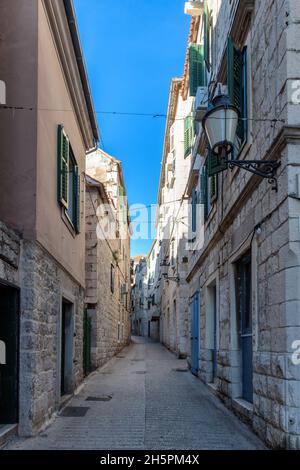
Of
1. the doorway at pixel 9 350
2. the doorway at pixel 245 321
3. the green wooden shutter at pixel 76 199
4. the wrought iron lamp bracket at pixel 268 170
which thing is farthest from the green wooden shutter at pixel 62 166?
the wrought iron lamp bracket at pixel 268 170

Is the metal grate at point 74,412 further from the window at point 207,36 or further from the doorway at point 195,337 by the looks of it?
the window at point 207,36

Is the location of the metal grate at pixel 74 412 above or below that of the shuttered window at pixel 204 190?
below

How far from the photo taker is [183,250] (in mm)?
19953

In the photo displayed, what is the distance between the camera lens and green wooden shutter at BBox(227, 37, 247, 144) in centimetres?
700

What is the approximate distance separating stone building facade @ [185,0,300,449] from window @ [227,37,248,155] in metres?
0.02

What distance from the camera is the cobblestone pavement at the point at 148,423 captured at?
19.2 feet

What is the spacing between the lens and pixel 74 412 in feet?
25.9

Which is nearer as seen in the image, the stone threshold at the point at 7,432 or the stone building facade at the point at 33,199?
the stone threshold at the point at 7,432

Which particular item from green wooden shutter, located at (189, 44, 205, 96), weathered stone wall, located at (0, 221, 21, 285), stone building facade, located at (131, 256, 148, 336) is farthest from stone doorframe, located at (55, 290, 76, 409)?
stone building facade, located at (131, 256, 148, 336)

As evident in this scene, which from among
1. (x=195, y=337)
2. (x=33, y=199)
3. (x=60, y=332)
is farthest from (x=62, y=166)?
(x=195, y=337)

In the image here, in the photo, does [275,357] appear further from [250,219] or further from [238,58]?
[238,58]

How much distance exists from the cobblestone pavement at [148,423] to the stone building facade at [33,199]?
0.41 meters

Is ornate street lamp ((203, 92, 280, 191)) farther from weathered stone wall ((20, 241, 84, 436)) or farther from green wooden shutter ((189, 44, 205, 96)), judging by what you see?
green wooden shutter ((189, 44, 205, 96))

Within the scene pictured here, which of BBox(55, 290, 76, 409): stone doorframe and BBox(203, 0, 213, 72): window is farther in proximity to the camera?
BBox(203, 0, 213, 72): window
